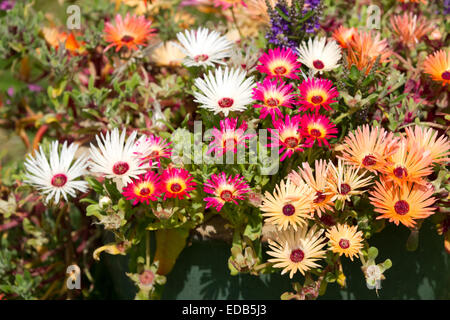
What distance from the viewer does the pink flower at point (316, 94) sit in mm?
1113

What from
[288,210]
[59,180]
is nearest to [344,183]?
[288,210]

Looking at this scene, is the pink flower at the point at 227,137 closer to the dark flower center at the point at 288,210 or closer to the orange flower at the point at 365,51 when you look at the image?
the dark flower center at the point at 288,210

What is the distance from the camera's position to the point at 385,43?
4.28ft

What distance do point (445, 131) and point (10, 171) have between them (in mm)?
1127

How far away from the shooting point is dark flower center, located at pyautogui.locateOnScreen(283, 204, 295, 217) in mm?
1054

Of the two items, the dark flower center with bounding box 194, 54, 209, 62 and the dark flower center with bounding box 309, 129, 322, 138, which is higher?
the dark flower center with bounding box 194, 54, 209, 62

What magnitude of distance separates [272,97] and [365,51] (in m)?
0.25

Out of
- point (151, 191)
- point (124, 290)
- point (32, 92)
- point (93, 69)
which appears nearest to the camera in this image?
point (151, 191)

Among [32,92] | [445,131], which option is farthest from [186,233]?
[32,92]

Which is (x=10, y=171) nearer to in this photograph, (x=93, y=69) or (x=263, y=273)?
(x=93, y=69)

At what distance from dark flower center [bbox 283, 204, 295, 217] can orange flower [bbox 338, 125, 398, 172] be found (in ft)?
0.44

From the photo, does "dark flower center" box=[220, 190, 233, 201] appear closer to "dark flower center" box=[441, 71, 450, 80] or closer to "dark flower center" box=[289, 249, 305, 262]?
"dark flower center" box=[289, 249, 305, 262]

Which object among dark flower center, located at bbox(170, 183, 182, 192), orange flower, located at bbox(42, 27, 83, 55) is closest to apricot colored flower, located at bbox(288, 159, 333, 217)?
dark flower center, located at bbox(170, 183, 182, 192)
